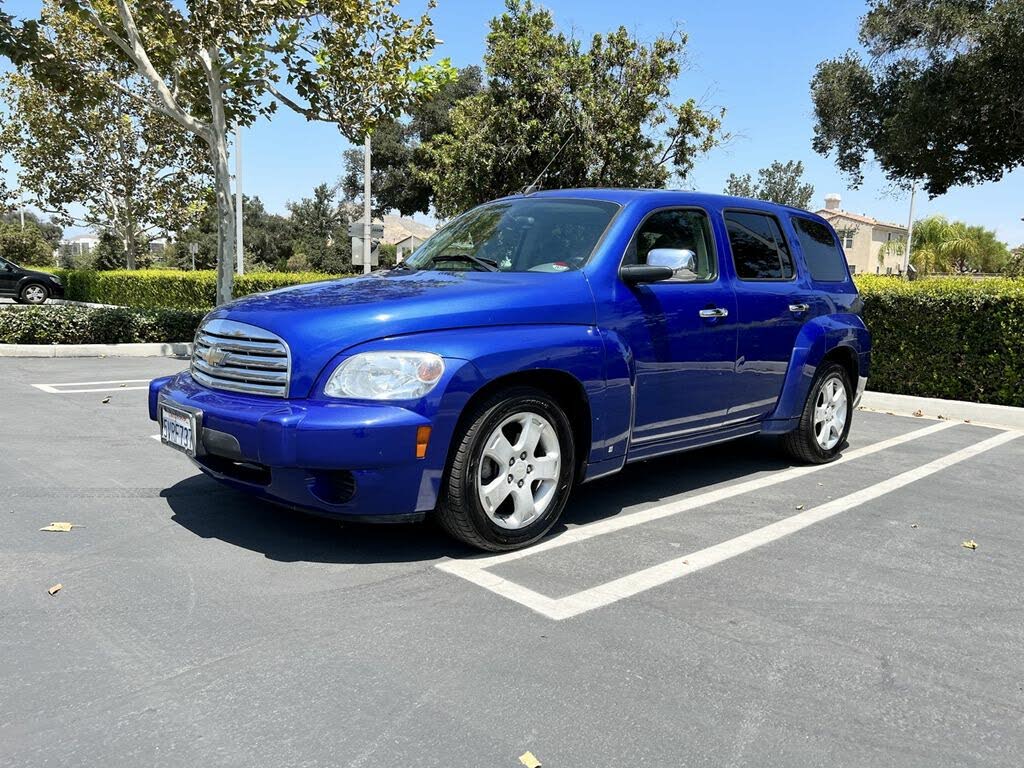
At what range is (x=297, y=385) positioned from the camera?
3.63 metres

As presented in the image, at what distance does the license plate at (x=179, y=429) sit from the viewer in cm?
388

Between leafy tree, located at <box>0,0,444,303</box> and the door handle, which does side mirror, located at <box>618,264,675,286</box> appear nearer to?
the door handle

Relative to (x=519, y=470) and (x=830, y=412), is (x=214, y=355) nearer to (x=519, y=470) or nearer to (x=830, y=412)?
(x=519, y=470)

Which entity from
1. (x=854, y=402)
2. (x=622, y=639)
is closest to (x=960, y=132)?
(x=854, y=402)

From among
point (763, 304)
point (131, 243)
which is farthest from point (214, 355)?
point (131, 243)

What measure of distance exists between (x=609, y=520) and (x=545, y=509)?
2.24 feet

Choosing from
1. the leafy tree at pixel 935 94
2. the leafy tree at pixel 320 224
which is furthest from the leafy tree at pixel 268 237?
the leafy tree at pixel 935 94

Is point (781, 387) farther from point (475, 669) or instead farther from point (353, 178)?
point (353, 178)

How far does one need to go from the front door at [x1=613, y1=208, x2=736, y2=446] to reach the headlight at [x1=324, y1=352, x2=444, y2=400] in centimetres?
129

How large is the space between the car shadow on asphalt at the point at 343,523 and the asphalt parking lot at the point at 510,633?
20 millimetres

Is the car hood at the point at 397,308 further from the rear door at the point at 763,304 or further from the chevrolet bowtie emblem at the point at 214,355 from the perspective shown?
→ the rear door at the point at 763,304

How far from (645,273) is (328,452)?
1939 mm

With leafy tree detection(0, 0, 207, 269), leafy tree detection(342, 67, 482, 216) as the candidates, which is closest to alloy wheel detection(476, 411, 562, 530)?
leafy tree detection(0, 0, 207, 269)

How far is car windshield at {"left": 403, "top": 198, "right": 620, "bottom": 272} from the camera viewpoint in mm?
4602
